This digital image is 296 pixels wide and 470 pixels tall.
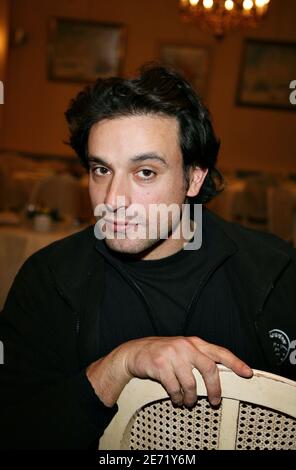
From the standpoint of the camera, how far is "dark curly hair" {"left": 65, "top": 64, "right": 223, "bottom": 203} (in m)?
1.52

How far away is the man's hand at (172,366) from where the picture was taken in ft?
3.25

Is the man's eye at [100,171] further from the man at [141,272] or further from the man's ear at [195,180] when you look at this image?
the man's ear at [195,180]

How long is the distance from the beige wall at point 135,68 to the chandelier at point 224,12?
216 cm

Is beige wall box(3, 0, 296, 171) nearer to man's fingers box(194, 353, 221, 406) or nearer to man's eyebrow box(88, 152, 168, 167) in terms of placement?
man's eyebrow box(88, 152, 168, 167)

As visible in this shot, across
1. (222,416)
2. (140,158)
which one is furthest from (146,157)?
(222,416)

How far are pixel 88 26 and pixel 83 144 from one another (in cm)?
707

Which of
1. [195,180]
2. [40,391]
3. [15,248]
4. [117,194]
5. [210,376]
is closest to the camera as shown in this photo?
[210,376]

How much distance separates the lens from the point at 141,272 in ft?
5.26

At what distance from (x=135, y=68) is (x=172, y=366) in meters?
7.76

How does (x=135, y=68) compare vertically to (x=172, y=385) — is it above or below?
above

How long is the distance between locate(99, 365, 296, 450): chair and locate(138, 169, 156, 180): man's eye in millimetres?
666

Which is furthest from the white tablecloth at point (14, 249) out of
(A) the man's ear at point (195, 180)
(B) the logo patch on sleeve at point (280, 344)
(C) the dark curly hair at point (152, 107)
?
(B) the logo patch on sleeve at point (280, 344)

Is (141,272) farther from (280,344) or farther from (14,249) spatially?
(14,249)

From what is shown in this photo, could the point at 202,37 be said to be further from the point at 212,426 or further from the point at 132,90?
the point at 212,426
